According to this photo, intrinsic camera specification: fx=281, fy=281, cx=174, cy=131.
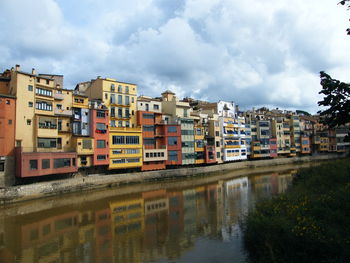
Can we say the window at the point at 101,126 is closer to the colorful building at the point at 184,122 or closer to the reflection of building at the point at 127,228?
the reflection of building at the point at 127,228

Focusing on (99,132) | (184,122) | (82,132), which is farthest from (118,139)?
(184,122)

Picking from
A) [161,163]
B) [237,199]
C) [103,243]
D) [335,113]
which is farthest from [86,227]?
[161,163]

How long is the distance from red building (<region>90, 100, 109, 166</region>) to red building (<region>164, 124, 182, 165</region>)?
530 inches

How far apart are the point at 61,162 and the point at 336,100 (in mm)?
37834

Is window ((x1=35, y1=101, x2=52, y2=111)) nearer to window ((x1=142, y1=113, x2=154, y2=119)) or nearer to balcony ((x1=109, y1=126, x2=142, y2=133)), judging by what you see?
balcony ((x1=109, y1=126, x2=142, y2=133))

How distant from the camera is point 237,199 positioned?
34.5 metres

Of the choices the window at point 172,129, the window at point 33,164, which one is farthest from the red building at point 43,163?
the window at point 172,129

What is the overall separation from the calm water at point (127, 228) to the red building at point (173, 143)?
17122 mm

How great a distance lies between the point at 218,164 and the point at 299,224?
54.6 meters

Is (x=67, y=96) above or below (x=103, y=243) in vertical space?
above

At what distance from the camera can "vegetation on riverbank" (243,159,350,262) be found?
1176cm

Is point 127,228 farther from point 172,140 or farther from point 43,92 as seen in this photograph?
point 172,140

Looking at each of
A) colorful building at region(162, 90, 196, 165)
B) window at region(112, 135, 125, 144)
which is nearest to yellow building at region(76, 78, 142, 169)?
window at region(112, 135, 125, 144)

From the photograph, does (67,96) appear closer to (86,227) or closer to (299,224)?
(86,227)
